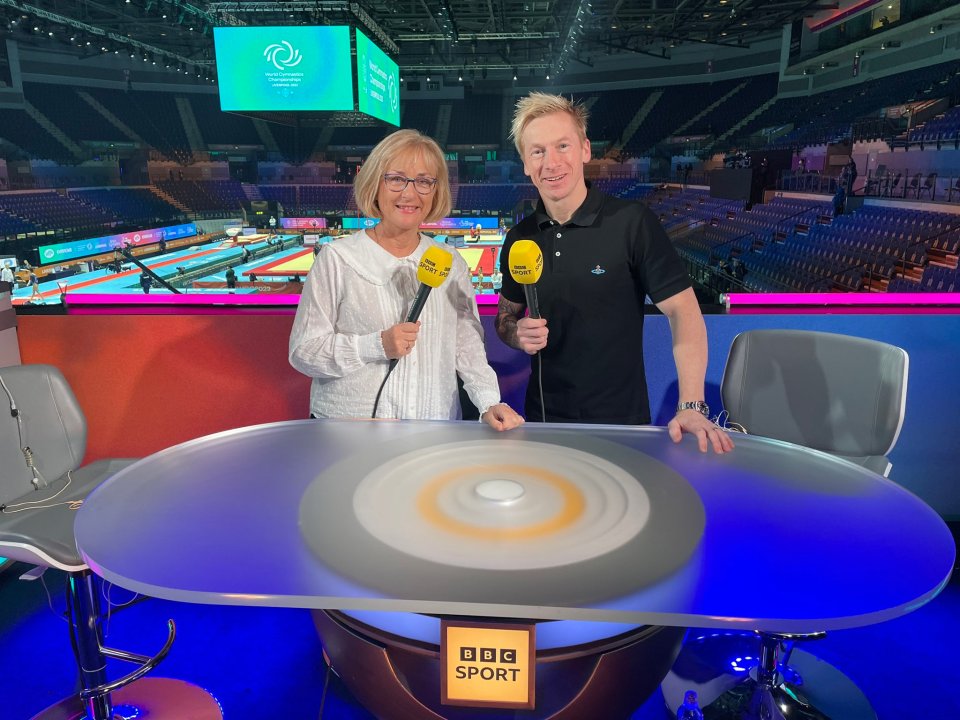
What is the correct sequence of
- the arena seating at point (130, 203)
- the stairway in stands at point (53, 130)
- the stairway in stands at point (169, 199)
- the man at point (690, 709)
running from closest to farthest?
the man at point (690, 709)
the stairway in stands at point (169, 199)
the arena seating at point (130, 203)
the stairway in stands at point (53, 130)

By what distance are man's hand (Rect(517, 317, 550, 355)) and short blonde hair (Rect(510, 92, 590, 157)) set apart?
0.46 m

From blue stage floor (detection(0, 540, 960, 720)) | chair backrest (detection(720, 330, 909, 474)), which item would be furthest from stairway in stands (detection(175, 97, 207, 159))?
chair backrest (detection(720, 330, 909, 474))

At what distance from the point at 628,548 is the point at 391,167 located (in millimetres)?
953

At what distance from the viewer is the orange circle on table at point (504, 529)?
875 mm

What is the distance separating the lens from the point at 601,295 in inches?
60.1

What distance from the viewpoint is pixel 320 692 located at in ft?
5.61

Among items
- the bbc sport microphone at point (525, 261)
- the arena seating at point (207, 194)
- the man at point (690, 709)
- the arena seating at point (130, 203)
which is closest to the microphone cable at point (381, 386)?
the bbc sport microphone at point (525, 261)

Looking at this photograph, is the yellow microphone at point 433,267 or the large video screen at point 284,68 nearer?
the yellow microphone at point 433,267

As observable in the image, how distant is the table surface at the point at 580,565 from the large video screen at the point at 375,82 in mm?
9295

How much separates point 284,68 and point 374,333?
845 centimetres

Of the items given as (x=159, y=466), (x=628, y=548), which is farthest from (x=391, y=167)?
(x=628, y=548)

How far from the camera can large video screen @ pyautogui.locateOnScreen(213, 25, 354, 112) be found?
799cm

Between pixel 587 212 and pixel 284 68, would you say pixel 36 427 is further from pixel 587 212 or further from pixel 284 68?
pixel 284 68

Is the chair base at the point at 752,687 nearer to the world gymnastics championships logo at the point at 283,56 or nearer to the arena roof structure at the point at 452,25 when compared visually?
the world gymnastics championships logo at the point at 283,56
